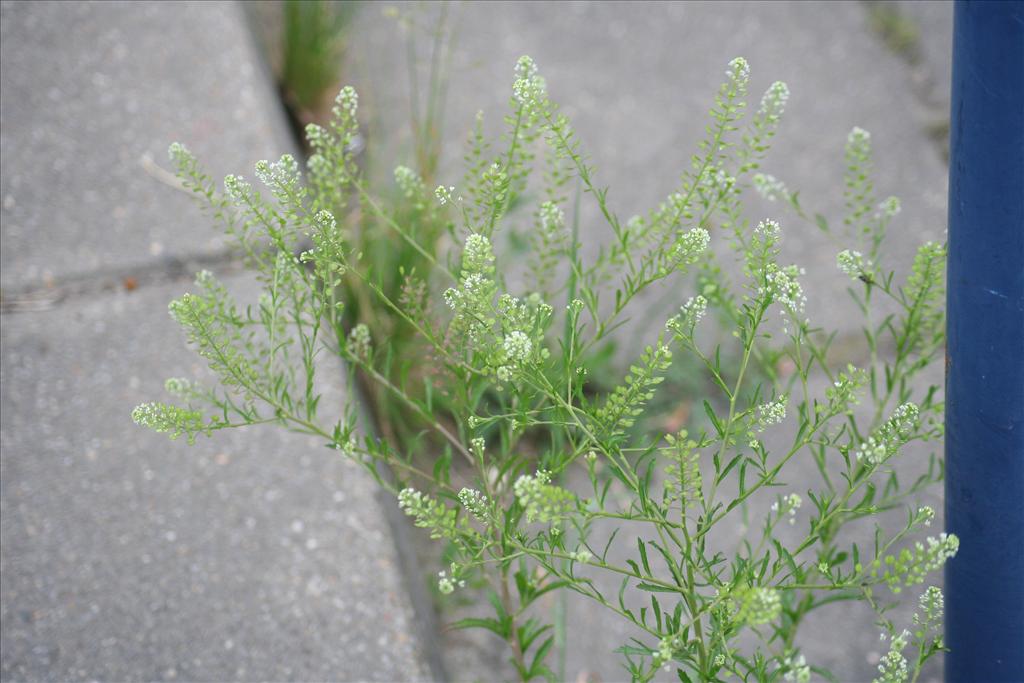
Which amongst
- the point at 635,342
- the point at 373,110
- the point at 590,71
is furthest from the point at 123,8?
the point at 635,342

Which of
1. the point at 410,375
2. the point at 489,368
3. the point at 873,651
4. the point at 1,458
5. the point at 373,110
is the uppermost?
the point at 373,110

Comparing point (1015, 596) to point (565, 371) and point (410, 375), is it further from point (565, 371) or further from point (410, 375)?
point (410, 375)

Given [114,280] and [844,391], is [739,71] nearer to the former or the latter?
[844,391]

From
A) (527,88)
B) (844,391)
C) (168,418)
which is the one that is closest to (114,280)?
(168,418)

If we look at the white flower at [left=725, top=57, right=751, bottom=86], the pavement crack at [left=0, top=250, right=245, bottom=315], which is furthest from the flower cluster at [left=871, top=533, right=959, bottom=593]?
the pavement crack at [left=0, top=250, right=245, bottom=315]

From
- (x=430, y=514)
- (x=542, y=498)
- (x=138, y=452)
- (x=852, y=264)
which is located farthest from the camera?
(x=138, y=452)

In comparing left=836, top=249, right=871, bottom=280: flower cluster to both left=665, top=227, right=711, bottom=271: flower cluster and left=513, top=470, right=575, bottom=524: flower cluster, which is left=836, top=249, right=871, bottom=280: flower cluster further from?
left=513, top=470, right=575, bottom=524: flower cluster
